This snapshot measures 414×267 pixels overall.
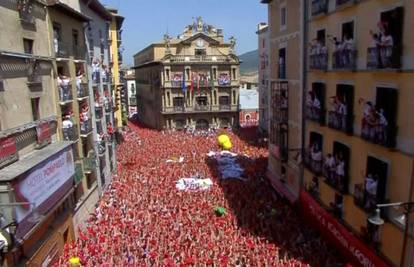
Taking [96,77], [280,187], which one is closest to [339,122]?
[280,187]

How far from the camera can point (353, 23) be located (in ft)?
50.8

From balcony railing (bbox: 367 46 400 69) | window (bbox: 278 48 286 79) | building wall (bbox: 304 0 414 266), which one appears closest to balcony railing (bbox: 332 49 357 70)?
building wall (bbox: 304 0 414 266)

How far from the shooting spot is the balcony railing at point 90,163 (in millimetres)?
21188

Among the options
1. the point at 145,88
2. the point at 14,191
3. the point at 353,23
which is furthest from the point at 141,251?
the point at 145,88

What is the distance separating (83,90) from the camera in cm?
2172

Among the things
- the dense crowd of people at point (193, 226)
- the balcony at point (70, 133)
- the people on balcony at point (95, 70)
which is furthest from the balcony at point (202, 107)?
the balcony at point (70, 133)

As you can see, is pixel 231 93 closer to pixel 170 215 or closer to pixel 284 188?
pixel 284 188

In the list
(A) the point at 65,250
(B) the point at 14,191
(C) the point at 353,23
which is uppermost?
(C) the point at 353,23

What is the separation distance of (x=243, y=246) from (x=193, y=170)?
501 inches

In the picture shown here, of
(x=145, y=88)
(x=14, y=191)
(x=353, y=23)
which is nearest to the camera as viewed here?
(x=14, y=191)

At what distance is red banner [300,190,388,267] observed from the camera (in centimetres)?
1407

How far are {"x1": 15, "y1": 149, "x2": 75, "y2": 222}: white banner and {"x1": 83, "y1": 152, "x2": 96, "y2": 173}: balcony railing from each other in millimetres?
3212

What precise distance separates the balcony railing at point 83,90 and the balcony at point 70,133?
2051 mm

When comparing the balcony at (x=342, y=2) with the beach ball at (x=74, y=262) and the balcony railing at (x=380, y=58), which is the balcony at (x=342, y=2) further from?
the beach ball at (x=74, y=262)
